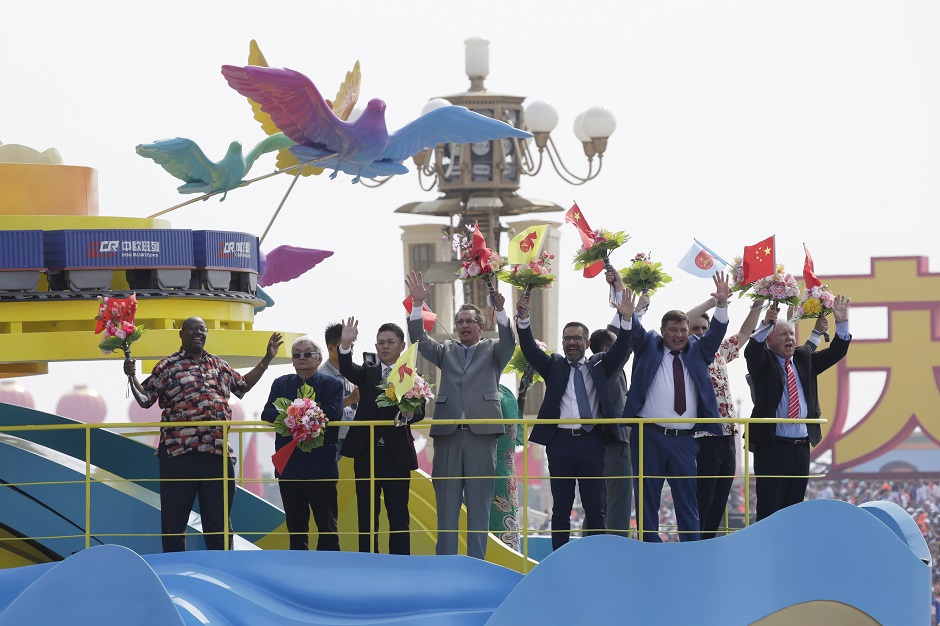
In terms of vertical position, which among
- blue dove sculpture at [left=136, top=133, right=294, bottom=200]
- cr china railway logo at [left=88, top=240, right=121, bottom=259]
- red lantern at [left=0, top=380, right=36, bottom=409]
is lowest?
A: red lantern at [left=0, top=380, right=36, bottom=409]

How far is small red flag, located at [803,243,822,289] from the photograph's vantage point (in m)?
12.0

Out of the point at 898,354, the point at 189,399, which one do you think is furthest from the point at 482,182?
the point at 189,399

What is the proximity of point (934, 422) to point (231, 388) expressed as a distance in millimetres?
31607

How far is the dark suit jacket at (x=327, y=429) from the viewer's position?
11039 mm

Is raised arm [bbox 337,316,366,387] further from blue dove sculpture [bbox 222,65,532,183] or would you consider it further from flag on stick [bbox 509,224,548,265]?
blue dove sculpture [bbox 222,65,532,183]

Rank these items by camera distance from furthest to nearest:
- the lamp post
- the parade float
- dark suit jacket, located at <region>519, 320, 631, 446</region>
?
the lamp post → dark suit jacket, located at <region>519, 320, 631, 446</region> → the parade float

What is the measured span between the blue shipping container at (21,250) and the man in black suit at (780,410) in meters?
5.83

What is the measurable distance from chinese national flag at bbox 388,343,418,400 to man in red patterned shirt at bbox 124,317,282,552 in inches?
53.1

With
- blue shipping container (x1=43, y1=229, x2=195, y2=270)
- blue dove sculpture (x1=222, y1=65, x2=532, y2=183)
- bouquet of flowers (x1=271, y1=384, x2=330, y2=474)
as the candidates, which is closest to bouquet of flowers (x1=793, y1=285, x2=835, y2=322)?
blue dove sculpture (x1=222, y1=65, x2=532, y2=183)

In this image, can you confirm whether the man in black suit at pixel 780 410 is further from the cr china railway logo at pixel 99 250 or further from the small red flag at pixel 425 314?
the cr china railway logo at pixel 99 250

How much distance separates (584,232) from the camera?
11.3m

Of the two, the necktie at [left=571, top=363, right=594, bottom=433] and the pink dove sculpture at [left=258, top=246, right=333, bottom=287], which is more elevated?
the pink dove sculpture at [left=258, top=246, right=333, bottom=287]

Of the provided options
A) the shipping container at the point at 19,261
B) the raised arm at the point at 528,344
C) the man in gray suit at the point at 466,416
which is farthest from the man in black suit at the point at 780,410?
the shipping container at the point at 19,261

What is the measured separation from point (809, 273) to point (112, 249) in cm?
572
